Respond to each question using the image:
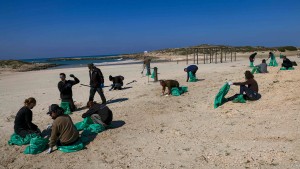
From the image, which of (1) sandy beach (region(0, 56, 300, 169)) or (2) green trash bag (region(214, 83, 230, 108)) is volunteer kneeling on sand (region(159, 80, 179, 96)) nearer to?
(1) sandy beach (region(0, 56, 300, 169))

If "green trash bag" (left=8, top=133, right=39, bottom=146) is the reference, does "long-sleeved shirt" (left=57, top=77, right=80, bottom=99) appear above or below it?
above

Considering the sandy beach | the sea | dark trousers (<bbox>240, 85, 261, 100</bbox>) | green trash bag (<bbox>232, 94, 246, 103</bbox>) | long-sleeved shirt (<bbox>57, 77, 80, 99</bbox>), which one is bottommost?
the sea

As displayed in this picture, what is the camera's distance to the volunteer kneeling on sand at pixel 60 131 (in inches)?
275

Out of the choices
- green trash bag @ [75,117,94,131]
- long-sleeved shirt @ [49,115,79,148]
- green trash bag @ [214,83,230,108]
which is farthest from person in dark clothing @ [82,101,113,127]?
green trash bag @ [214,83,230,108]

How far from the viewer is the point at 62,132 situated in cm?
705

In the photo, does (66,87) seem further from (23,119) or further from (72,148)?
(72,148)

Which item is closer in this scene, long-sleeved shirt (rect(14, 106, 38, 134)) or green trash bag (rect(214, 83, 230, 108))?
long-sleeved shirt (rect(14, 106, 38, 134))

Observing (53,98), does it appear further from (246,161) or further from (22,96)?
(246,161)

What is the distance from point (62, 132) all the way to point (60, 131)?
5 centimetres

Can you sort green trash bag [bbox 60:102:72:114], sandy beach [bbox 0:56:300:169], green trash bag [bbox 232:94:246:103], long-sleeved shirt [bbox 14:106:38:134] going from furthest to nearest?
1. green trash bag [bbox 60:102:72:114]
2. green trash bag [bbox 232:94:246:103]
3. long-sleeved shirt [bbox 14:106:38:134]
4. sandy beach [bbox 0:56:300:169]

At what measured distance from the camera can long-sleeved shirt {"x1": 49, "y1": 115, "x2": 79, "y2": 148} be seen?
6.97 meters

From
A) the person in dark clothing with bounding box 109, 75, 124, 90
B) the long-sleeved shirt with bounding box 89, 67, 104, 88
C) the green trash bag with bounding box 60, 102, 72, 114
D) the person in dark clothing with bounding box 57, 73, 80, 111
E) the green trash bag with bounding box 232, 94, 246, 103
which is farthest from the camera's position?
the person in dark clothing with bounding box 109, 75, 124, 90

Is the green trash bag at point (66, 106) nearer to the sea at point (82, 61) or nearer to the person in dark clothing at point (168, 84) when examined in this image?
the person in dark clothing at point (168, 84)

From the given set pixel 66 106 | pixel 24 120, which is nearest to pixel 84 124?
pixel 24 120
